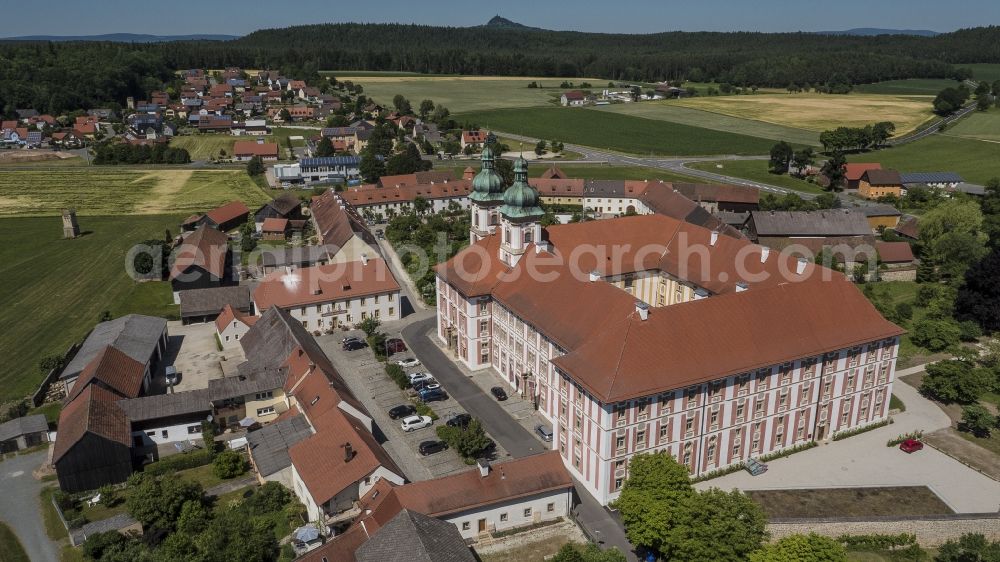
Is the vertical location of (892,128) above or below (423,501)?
above

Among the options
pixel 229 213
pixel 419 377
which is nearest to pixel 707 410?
pixel 419 377

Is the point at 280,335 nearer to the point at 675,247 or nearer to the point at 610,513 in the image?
the point at 610,513

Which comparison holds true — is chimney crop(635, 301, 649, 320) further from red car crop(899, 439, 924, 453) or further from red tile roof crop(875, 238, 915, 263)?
red tile roof crop(875, 238, 915, 263)

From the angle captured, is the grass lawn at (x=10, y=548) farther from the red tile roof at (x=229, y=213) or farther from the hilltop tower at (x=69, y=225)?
the hilltop tower at (x=69, y=225)

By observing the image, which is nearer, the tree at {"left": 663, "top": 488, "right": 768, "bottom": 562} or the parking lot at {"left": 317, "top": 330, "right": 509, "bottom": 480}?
the tree at {"left": 663, "top": 488, "right": 768, "bottom": 562}

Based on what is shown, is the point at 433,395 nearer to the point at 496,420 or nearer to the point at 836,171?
the point at 496,420

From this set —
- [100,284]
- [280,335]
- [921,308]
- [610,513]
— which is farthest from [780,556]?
[100,284]

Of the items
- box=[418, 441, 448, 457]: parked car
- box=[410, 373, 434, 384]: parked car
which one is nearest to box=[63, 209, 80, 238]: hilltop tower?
box=[410, 373, 434, 384]: parked car
